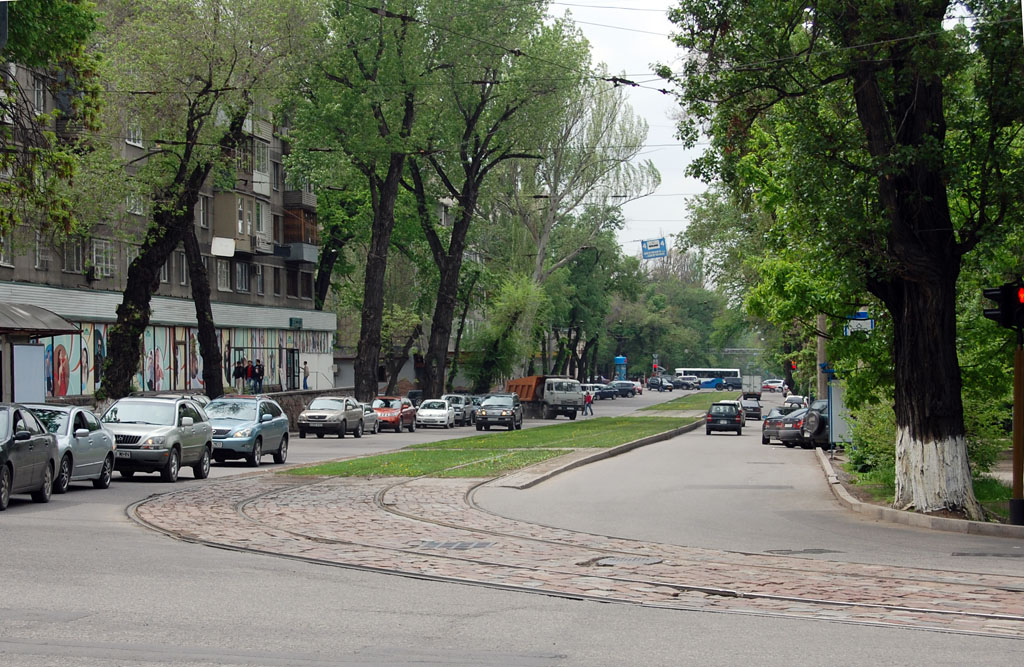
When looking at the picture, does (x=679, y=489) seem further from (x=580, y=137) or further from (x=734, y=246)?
(x=580, y=137)

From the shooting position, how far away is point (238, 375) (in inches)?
2304

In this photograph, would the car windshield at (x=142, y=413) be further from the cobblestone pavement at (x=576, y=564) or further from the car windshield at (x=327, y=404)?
the car windshield at (x=327, y=404)

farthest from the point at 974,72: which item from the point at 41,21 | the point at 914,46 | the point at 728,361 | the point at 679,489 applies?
the point at 728,361

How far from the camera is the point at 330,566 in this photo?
12.5m

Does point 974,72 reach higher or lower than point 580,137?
lower

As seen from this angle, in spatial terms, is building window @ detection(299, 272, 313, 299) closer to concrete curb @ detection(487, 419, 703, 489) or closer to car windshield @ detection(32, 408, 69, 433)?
concrete curb @ detection(487, 419, 703, 489)

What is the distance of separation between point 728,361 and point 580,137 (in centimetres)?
13562

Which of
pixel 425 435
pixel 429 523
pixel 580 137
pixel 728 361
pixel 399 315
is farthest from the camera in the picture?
pixel 728 361

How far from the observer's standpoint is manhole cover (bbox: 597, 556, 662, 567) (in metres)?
12.9

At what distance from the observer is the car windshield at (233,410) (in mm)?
29766

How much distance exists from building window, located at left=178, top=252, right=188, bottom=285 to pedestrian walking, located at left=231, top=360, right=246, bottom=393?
479 centimetres

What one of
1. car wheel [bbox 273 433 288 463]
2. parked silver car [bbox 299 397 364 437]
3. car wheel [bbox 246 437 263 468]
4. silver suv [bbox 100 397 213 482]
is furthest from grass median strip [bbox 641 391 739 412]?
silver suv [bbox 100 397 213 482]

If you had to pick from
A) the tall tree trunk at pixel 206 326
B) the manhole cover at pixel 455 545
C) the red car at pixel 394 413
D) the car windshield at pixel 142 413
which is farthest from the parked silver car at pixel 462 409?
the manhole cover at pixel 455 545

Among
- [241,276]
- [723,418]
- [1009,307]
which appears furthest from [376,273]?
[1009,307]
